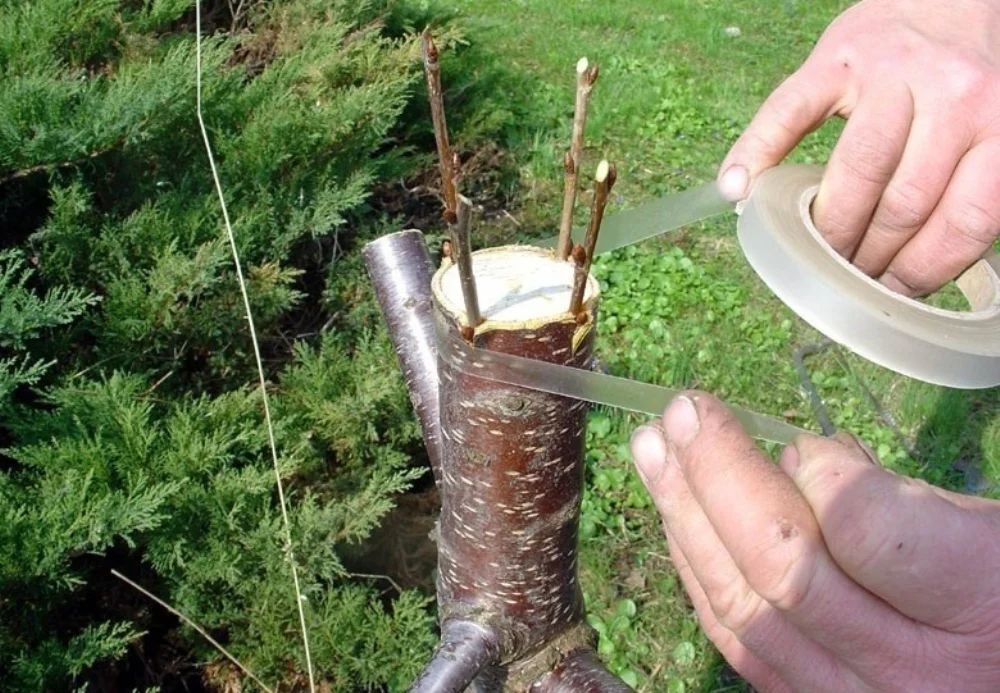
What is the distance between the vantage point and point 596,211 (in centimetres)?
100

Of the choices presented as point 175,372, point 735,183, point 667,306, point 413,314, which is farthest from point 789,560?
point 667,306

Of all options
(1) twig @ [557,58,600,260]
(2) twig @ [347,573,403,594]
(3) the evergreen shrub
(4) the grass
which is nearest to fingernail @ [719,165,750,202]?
(1) twig @ [557,58,600,260]

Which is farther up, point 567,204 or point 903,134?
point 567,204

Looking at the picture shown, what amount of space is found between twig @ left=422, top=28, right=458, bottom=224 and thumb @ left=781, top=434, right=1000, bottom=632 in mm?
542

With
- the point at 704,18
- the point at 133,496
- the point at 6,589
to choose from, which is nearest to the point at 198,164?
the point at 133,496

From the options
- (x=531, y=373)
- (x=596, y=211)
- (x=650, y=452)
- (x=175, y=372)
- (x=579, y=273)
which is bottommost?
(x=175, y=372)

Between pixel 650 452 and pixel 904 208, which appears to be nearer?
pixel 650 452

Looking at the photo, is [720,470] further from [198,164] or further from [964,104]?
[198,164]

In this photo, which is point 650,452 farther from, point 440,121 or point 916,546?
point 440,121

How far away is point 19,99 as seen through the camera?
2.45m

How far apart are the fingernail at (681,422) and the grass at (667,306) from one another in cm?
181

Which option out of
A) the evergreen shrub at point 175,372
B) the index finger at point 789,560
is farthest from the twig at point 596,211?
the evergreen shrub at point 175,372

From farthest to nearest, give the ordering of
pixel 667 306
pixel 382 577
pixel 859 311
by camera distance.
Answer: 1. pixel 667 306
2. pixel 382 577
3. pixel 859 311

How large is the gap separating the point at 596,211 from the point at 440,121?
0.67 ft
